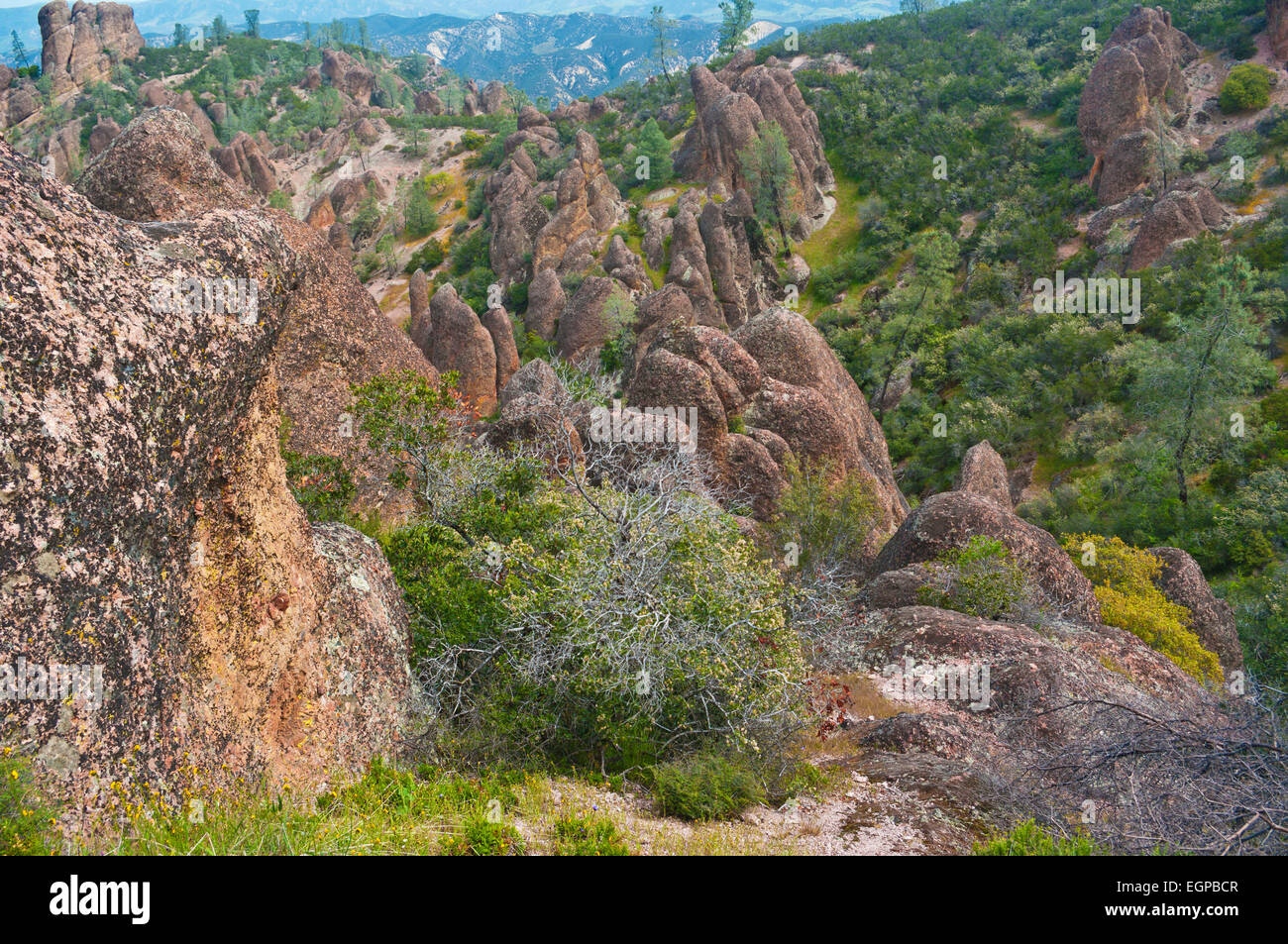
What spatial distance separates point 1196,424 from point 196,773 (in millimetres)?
34245

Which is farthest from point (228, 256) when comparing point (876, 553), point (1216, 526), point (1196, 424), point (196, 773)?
point (1196, 424)

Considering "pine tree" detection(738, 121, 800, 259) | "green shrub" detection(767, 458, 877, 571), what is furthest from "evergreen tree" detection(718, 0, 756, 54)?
"green shrub" detection(767, 458, 877, 571)

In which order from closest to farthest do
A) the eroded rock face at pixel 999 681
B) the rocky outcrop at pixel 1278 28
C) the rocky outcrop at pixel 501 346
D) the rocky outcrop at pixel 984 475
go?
the eroded rock face at pixel 999 681 < the rocky outcrop at pixel 984 475 < the rocky outcrop at pixel 501 346 < the rocky outcrop at pixel 1278 28

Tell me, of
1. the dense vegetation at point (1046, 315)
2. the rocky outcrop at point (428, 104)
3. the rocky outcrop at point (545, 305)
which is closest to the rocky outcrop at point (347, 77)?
the rocky outcrop at point (428, 104)

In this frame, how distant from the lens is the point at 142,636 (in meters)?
5.26

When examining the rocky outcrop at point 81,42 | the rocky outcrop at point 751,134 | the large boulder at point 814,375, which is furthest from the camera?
the rocky outcrop at point 81,42

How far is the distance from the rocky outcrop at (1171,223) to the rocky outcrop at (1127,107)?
6764 millimetres

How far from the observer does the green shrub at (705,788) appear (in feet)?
23.4

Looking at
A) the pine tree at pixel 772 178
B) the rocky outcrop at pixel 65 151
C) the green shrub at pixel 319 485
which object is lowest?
the green shrub at pixel 319 485

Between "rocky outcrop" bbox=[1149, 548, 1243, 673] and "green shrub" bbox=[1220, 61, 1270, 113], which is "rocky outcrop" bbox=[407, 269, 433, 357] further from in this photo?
"green shrub" bbox=[1220, 61, 1270, 113]

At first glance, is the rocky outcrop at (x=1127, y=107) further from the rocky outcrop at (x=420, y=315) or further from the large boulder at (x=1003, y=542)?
the rocky outcrop at (x=420, y=315)

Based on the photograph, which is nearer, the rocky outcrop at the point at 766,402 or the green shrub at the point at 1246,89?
the rocky outcrop at the point at 766,402

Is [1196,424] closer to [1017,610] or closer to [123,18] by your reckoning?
[1017,610]

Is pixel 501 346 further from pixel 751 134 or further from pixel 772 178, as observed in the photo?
pixel 751 134
